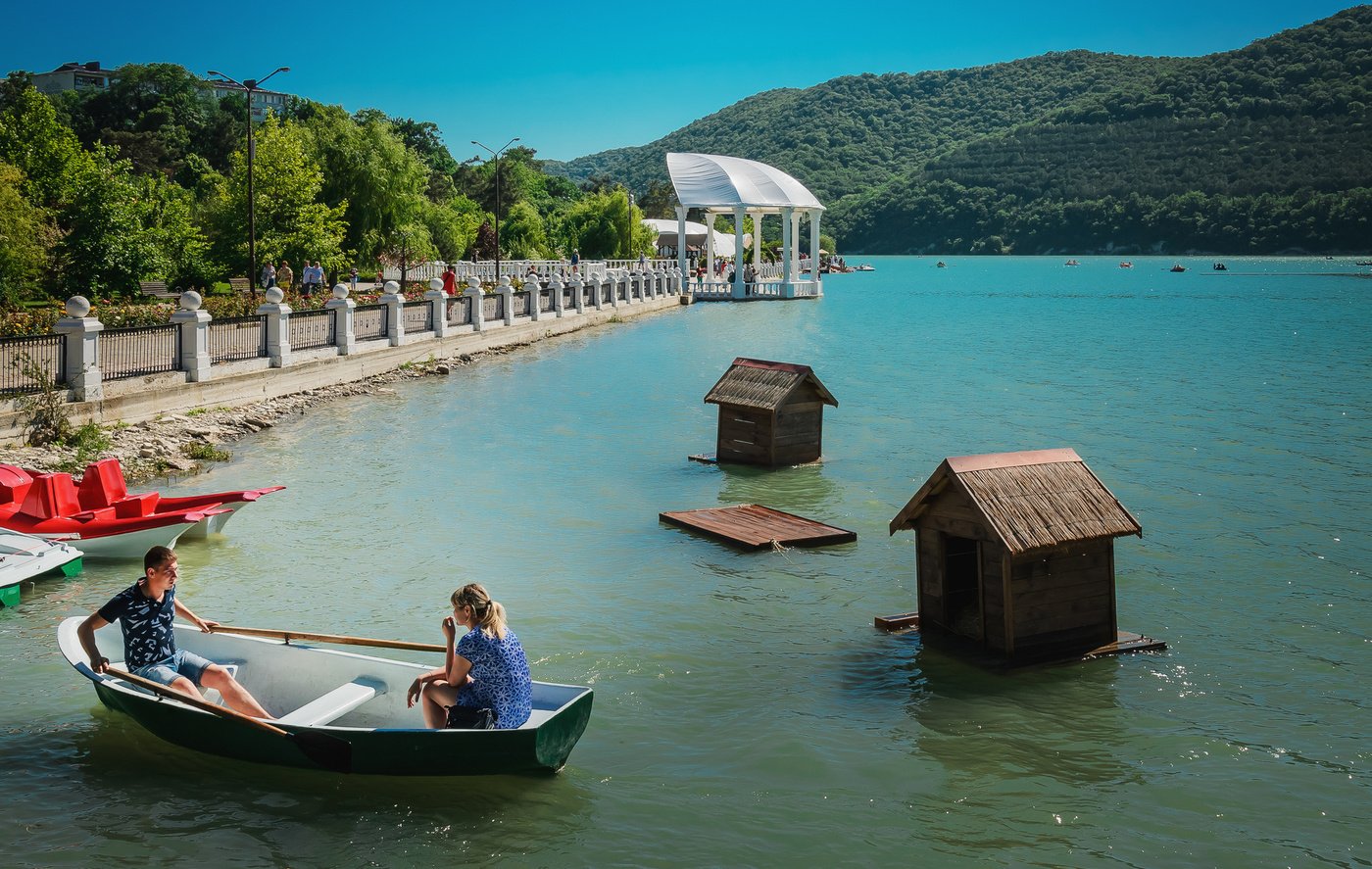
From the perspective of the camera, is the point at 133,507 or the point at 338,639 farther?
the point at 133,507

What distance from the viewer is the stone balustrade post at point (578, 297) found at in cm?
5703

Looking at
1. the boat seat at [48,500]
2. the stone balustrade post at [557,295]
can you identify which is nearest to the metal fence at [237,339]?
the boat seat at [48,500]

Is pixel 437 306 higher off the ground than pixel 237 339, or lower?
higher

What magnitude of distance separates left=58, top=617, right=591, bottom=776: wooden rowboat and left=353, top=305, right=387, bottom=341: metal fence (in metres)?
24.6

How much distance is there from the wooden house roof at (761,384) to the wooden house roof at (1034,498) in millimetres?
9115

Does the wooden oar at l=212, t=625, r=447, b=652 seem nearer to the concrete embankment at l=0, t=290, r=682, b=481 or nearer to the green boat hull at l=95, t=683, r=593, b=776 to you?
the green boat hull at l=95, t=683, r=593, b=776

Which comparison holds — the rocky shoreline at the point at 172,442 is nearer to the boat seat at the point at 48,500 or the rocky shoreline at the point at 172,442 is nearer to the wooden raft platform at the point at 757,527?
the boat seat at the point at 48,500

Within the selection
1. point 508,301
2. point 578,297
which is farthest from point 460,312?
point 578,297

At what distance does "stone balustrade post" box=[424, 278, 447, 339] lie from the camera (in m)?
39.9

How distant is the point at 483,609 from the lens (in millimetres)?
8375

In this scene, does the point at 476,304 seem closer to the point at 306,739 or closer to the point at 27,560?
the point at 27,560

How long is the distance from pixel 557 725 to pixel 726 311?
6450 cm

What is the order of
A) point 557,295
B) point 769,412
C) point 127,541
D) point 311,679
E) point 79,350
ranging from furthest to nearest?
point 557,295
point 79,350
point 769,412
point 127,541
point 311,679

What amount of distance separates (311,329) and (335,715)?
2398 cm
